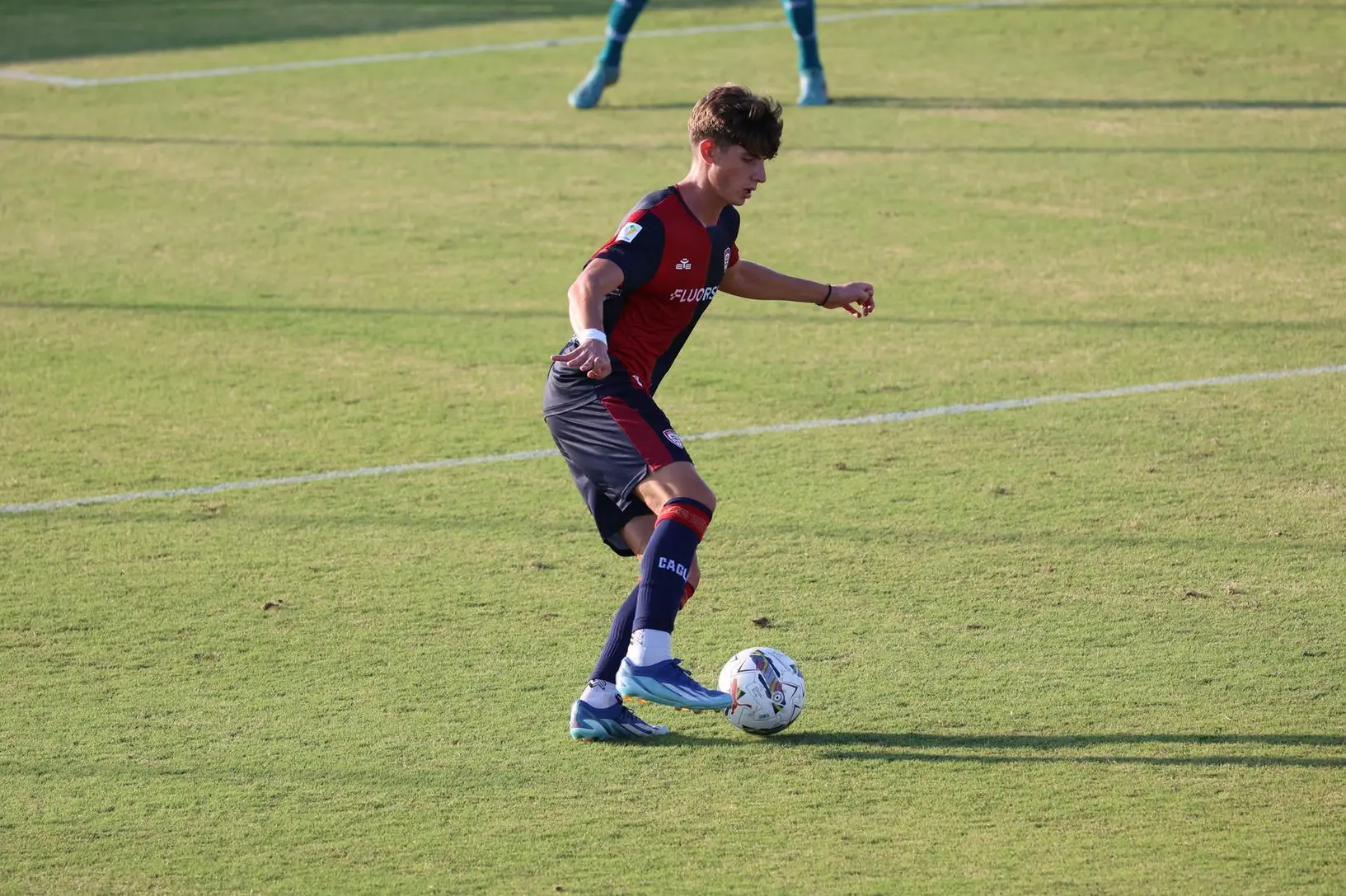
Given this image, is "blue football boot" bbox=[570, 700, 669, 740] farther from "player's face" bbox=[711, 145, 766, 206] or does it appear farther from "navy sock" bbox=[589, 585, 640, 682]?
"player's face" bbox=[711, 145, 766, 206]

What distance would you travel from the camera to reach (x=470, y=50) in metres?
16.6

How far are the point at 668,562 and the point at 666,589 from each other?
66 millimetres

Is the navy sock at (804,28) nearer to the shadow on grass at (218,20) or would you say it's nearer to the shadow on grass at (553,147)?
the shadow on grass at (553,147)

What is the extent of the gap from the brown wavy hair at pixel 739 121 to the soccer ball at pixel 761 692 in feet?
4.27

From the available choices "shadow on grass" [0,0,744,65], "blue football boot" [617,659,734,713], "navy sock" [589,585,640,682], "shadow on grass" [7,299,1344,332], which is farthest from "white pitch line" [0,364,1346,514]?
"shadow on grass" [0,0,744,65]

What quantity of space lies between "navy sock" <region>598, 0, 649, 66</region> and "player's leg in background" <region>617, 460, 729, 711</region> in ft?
31.3

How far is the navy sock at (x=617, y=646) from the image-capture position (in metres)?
4.73

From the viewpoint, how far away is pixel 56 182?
39.3ft

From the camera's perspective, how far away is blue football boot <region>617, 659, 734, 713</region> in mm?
4473

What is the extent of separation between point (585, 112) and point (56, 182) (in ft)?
13.0

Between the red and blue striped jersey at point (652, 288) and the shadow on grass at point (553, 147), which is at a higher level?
the red and blue striped jersey at point (652, 288)

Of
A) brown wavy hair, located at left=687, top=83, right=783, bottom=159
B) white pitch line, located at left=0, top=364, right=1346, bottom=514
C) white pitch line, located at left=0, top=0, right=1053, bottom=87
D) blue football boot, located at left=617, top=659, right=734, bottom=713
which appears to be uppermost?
brown wavy hair, located at left=687, top=83, right=783, bottom=159

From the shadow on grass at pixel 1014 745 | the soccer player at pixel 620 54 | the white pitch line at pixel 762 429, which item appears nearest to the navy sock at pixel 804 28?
the soccer player at pixel 620 54

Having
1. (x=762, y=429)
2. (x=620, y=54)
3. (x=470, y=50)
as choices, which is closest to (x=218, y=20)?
(x=470, y=50)
